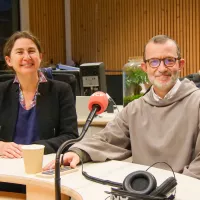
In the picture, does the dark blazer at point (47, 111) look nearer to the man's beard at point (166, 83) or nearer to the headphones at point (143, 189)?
the man's beard at point (166, 83)

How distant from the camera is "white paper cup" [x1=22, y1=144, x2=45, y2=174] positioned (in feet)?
5.53

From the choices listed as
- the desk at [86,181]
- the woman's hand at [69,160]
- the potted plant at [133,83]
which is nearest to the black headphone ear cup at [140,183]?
the desk at [86,181]

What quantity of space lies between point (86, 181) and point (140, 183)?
35 cm

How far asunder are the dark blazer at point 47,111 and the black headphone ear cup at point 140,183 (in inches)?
44.9

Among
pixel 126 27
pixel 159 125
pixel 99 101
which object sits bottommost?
pixel 159 125

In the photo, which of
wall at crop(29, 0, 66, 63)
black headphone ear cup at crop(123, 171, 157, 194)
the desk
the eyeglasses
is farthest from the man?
wall at crop(29, 0, 66, 63)

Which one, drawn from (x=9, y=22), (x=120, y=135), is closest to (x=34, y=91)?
(x=120, y=135)

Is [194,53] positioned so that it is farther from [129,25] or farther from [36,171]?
[36,171]

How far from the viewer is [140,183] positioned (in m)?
1.29

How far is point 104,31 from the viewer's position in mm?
8539

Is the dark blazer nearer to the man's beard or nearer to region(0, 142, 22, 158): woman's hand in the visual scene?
region(0, 142, 22, 158): woman's hand

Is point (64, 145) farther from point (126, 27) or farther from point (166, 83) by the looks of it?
point (126, 27)

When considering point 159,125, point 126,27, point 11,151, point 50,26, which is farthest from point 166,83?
point 50,26

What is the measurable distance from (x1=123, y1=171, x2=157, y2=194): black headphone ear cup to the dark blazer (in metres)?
1.14
